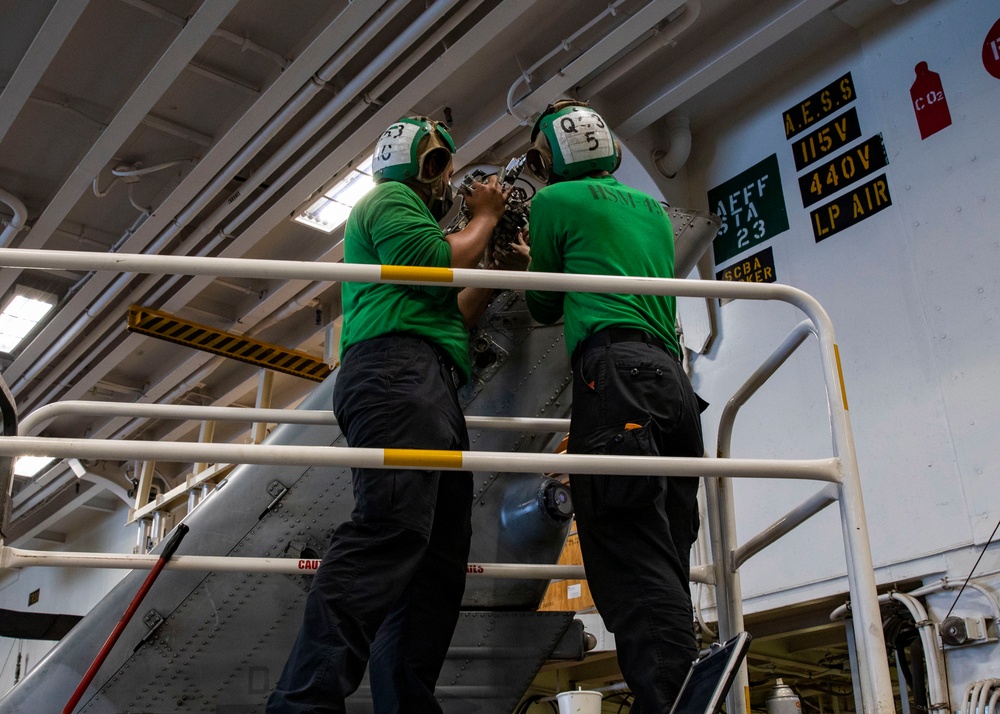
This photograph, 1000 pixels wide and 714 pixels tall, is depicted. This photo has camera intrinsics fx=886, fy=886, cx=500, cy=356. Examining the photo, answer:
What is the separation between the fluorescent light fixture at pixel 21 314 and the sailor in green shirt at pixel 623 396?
8.64 metres

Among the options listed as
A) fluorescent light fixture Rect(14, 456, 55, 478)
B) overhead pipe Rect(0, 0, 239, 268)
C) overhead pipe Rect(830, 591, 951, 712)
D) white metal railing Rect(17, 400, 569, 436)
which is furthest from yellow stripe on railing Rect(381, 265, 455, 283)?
fluorescent light fixture Rect(14, 456, 55, 478)

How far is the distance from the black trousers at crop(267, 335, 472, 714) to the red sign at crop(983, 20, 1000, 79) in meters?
5.41

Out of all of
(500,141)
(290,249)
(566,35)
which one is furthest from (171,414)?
(290,249)

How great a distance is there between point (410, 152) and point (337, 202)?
243 inches

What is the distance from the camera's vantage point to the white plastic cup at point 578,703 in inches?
139

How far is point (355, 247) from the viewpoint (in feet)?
9.10

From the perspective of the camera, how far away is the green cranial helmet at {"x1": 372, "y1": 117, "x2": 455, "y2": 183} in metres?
2.85

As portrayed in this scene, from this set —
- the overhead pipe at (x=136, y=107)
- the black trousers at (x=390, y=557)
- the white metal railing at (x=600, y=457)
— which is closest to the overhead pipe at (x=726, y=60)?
the overhead pipe at (x=136, y=107)

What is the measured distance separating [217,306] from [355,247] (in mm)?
8574

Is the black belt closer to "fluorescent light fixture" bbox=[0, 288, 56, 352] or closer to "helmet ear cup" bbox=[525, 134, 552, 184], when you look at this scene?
"helmet ear cup" bbox=[525, 134, 552, 184]

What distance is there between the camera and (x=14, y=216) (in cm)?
873

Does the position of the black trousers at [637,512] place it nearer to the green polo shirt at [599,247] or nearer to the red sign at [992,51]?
the green polo shirt at [599,247]

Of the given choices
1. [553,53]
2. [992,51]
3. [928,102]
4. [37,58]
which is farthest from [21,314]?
[992,51]

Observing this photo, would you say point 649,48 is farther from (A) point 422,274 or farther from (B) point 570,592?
(A) point 422,274
